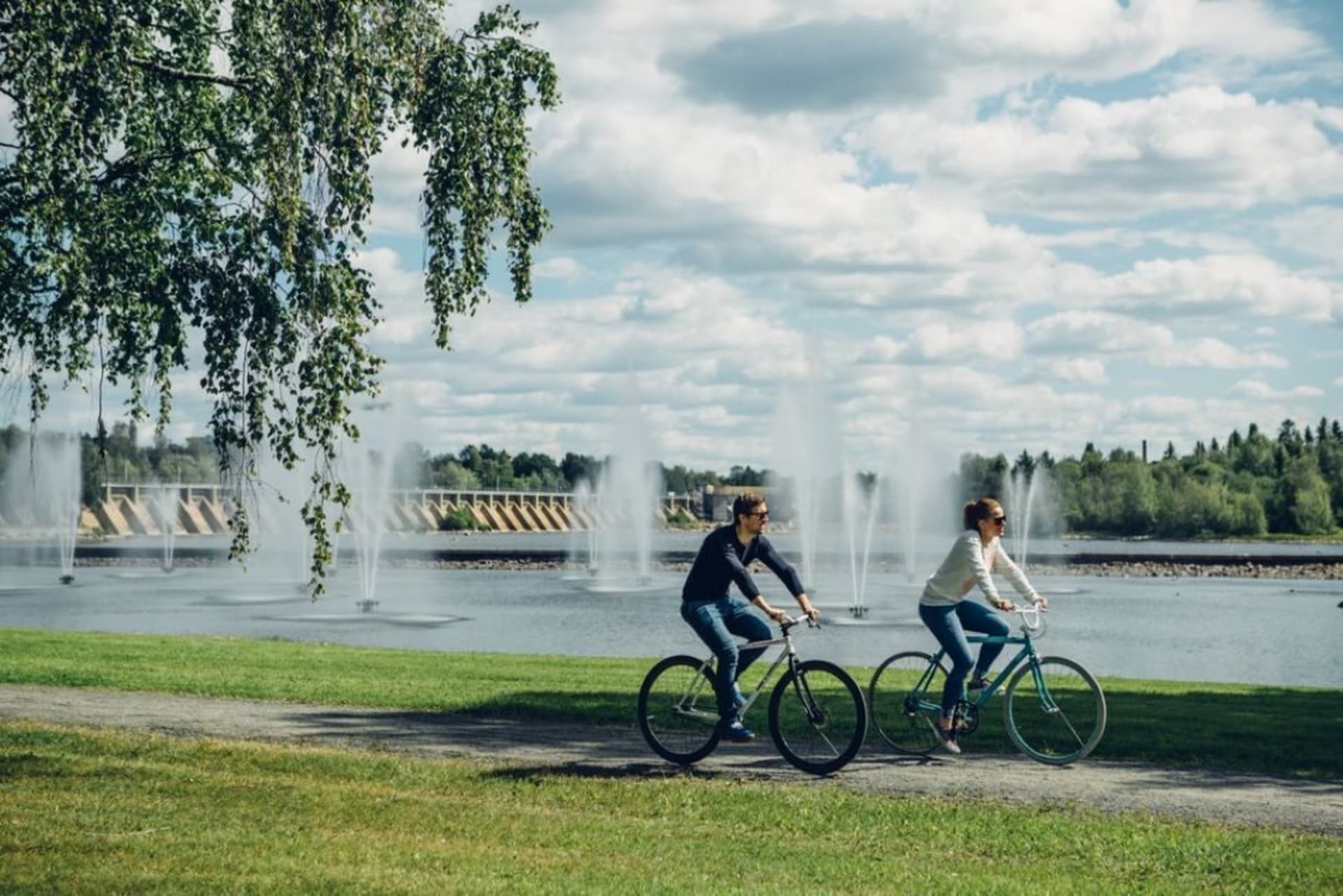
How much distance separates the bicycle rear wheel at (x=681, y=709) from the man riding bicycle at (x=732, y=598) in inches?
5.8

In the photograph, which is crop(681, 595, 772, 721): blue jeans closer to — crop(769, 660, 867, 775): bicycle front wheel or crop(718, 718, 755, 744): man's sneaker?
crop(718, 718, 755, 744): man's sneaker

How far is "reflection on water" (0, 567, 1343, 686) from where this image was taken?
123ft

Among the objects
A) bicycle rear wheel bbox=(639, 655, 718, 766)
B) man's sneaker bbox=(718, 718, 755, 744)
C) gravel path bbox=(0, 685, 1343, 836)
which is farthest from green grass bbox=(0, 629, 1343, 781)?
bicycle rear wheel bbox=(639, 655, 718, 766)

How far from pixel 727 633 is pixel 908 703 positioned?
6.48 feet

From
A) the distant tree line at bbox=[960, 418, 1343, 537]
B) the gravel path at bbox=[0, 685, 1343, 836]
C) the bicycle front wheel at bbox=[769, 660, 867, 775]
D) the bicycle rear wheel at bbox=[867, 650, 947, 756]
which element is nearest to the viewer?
the gravel path at bbox=[0, 685, 1343, 836]

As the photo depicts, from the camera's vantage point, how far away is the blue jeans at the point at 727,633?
1225cm

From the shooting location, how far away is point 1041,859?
944cm

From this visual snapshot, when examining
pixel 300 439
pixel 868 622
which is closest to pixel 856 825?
pixel 300 439

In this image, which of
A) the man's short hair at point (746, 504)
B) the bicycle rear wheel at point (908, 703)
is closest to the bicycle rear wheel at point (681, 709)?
the man's short hair at point (746, 504)

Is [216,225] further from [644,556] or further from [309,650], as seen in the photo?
[644,556]

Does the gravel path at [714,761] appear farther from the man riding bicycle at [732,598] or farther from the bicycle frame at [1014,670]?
the man riding bicycle at [732,598]

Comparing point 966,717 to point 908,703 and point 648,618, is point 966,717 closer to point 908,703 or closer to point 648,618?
point 908,703

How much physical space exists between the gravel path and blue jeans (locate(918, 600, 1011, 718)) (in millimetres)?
595

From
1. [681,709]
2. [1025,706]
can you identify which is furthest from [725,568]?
[1025,706]
